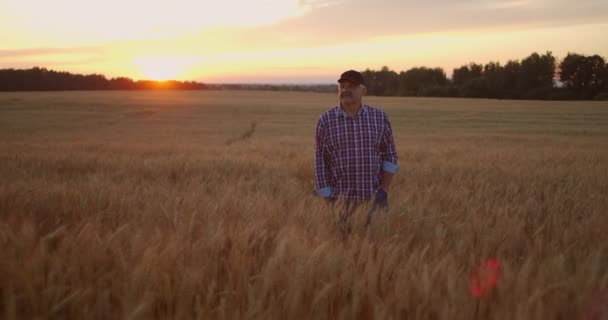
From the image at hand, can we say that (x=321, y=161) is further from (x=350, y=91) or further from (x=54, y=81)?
(x=54, y=81)

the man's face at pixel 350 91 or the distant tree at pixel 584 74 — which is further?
the distant tree at pixel 584 74

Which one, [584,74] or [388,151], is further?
[584,74]

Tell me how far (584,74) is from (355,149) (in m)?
70.3

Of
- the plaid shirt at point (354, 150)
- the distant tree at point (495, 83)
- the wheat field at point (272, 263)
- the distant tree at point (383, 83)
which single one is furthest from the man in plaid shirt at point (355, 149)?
the distant tree at point (383, 83)

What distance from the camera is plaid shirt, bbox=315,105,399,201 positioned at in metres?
3.22

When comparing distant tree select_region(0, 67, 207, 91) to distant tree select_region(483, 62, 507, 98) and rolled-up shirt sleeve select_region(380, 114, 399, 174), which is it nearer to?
distant tree select_region(483, 62, 507, 98)

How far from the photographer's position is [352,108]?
125 inches

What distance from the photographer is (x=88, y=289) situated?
52.7 inches

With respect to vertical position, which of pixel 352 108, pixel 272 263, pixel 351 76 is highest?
pixel 351 76

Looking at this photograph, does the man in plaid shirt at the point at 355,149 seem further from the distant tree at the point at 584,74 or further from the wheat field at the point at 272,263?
the distant tree at the point at 584,74

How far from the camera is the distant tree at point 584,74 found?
2287 inches

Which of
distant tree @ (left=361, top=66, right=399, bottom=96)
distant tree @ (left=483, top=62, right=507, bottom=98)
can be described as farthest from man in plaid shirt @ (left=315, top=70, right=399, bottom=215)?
distant tree @ (left=361, top=66, right=399, bottom=96)

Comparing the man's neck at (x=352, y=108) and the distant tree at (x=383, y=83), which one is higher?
the distant tree at (x=383, y=83)

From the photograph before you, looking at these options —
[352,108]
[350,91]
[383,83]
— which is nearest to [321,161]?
[352,108]
